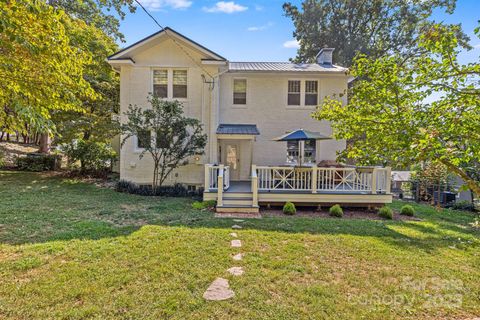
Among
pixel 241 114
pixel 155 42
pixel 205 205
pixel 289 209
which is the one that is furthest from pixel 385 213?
pixel 155 42

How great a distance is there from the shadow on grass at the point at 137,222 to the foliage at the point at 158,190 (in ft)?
3.21

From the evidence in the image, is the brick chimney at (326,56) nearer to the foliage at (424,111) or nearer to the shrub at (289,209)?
the shrub at (289,209)

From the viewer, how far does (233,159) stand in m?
13.1

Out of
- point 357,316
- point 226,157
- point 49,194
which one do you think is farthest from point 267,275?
point 49,194

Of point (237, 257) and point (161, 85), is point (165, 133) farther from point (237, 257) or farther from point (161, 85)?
point (237, 257)

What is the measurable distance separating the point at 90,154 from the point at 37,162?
4938 mm

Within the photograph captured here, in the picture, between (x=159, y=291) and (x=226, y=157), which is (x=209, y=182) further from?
(x=159, y=291)

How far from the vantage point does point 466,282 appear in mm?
4371

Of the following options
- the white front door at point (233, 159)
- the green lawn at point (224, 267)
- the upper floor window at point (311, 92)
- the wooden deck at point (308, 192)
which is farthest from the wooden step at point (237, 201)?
the upper floor window at point (311, 92)

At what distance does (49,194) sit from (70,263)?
7.55 meters

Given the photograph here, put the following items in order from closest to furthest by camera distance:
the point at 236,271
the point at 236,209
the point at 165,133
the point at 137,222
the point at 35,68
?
the point at 35,68, the point at 236,271, the point at 137,222, the point at 236,209, the point at 165,133

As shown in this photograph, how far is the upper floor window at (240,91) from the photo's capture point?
13.1 m

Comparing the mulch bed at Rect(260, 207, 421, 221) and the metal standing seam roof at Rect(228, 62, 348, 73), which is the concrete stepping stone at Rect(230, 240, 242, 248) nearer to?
the mulch bed at Rect(260, 207, 421, 221)

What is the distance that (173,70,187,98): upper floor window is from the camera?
12.3m
